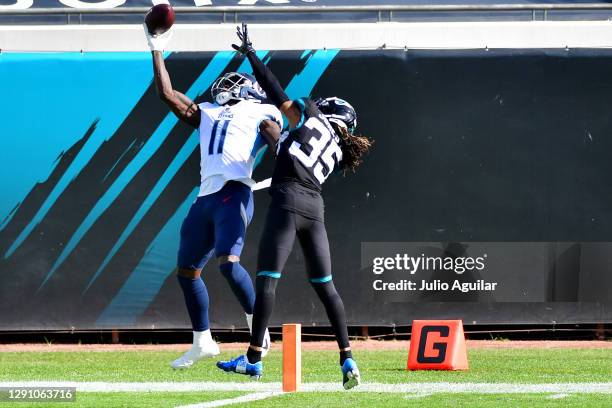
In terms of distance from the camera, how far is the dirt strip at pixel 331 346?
36.0 feet

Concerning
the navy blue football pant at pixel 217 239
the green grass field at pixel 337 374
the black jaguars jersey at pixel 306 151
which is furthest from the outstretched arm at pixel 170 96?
the green grass field at pixel 337 374

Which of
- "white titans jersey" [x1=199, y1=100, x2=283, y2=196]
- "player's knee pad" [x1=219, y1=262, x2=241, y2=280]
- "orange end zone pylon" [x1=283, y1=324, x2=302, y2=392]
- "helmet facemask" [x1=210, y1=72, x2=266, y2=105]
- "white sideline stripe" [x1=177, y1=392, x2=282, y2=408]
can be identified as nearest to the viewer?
"white sideline stripe" [x1=177, y1=392, x2=282, y2=408]

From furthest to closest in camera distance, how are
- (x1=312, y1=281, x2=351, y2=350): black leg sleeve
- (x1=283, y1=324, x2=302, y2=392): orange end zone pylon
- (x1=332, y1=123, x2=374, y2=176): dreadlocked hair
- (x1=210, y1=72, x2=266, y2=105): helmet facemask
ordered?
1. (x1=210, y1=72, x2=266, y2=105): helmet facemask
2. (x1=332, y1=123, x2=374, y2=176): dreadlocked hair
3. (x1=312, y1=281, x2=351, y2=350): black leg sleeve
4. (x1=283, y1=324, x2=302, y2=392): orange end zone pylon

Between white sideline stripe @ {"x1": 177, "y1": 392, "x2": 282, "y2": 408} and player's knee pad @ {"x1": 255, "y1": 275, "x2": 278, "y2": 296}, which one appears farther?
player's knee pad @ {"x1": 255, "y1": 275, "x2": 278, "y2": 296}

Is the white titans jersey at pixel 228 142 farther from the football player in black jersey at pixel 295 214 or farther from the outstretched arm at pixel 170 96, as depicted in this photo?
the football player in black jersey at pixel 295 214

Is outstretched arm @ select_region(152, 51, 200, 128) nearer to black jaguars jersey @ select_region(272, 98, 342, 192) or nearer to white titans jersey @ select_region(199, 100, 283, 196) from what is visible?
white titans jersey @ select_region(199, 100, 283, 196)

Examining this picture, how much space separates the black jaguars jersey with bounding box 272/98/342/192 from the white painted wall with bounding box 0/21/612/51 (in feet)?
14.1

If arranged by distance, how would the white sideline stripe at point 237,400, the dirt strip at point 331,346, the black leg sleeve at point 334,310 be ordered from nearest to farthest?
the white sideline stripe at point 237,400 < the black leg sleeve at point 334,310 < the dirt strip at point 331,346

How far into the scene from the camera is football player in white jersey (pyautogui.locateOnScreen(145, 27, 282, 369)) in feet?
24.9

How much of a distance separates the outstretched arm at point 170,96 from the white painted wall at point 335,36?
3.58 meters

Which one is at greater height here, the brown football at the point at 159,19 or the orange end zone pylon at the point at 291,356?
the brown football at the point at 159,19

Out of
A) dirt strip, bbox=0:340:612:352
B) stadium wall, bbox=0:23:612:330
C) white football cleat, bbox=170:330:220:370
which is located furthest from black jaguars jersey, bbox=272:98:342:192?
dirt strip, bbox=0:340:612:352

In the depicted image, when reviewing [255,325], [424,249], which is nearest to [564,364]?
[424,249]

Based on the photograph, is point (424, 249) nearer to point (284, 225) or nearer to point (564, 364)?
point (564, 364)
